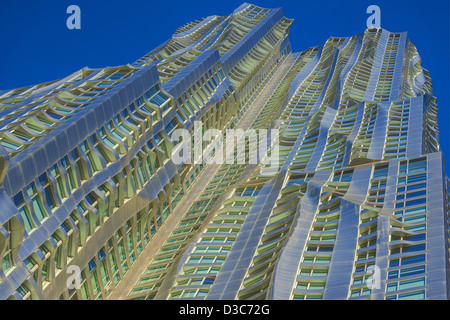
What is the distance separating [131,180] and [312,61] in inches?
3817

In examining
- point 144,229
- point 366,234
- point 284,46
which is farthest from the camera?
point 284,46

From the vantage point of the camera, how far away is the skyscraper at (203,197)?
6075 cm

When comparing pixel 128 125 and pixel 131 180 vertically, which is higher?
pixel 128 125

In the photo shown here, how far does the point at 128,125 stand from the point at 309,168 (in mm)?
23483

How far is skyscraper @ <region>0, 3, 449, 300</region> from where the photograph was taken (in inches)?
2392

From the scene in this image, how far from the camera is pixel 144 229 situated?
88.1 metres

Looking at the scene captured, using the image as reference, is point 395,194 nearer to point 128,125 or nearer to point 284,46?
point 128,125

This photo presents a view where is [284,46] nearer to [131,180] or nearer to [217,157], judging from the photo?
[217,157]

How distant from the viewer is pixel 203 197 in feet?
331

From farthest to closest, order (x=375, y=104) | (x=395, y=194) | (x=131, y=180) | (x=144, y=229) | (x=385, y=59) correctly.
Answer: (x=385, y=59), (x=375, y=104), (x=144, y=229), (x=131, y=180), (x=395, y=194)

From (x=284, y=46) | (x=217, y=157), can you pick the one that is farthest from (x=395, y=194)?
(x=284, y=46)

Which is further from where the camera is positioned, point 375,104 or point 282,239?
point 375,104

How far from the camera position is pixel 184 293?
67.4m
